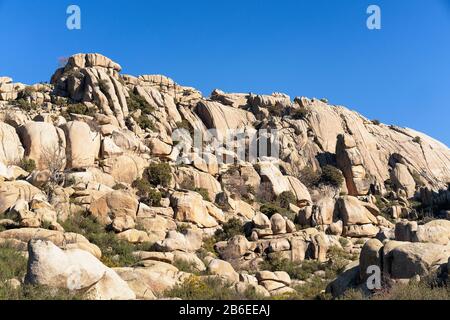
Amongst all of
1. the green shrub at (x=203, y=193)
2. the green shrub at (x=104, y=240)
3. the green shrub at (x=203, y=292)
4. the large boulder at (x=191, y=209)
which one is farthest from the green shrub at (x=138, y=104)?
the green shrub at (x=203, y=292)

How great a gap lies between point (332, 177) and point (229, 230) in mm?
23601

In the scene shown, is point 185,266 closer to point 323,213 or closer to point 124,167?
point 323,213

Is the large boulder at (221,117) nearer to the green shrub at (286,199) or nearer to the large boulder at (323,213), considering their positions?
the green shrub at (286,199)

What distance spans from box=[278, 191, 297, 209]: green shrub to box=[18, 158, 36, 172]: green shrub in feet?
68.8

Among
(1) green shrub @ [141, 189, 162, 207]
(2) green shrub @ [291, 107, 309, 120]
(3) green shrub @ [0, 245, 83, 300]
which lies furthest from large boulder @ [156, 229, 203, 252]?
(2) green shrub @ [291, 107, 309, 120]

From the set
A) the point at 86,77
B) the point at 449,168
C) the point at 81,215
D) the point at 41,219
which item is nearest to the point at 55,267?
the point at 41,219

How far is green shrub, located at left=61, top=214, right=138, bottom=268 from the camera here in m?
21.2

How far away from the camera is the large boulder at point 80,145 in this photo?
36656 millimetres

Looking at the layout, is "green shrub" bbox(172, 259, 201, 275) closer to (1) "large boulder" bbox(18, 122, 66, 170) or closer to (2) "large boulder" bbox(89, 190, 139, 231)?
(2) "large boulder" bbox(89, 190, 139, 231)

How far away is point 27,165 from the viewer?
3478 centimetres

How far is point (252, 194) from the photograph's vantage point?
147 ft

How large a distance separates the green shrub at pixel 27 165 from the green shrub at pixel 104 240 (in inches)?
359

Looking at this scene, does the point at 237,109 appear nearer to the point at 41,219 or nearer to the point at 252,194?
the point at 252,194
